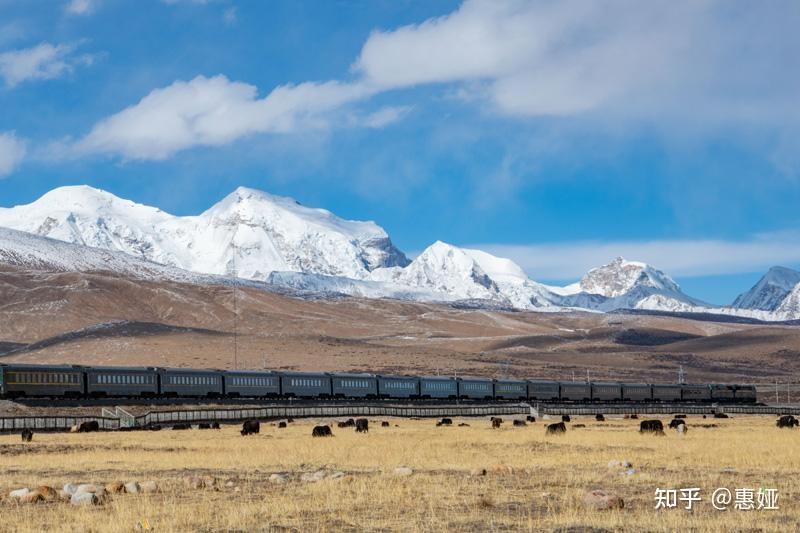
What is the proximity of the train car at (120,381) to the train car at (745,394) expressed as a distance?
252ft

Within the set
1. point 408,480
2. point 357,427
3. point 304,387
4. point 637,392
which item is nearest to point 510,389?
point 637,392

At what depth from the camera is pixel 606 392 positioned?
11825cm

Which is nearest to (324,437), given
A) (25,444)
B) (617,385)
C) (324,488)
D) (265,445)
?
(265,445)

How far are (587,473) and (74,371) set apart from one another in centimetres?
5527

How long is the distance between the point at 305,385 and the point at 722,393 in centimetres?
5927

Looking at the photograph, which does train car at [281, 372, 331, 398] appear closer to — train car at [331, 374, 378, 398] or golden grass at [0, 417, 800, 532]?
train car at [331, 374, 378, 398]

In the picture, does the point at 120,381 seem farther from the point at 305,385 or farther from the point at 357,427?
the point at 357,427

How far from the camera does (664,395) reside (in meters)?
124

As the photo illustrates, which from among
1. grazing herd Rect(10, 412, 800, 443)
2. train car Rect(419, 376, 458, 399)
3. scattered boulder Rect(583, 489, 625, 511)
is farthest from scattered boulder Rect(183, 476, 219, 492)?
train car Rect(419, 376, 458, 399)

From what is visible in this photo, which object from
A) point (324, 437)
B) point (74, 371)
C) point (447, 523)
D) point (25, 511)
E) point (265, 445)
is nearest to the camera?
point (447, 523)

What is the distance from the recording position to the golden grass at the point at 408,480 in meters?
19.3

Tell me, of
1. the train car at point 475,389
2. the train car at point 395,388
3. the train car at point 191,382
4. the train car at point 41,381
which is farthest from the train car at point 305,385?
the train car at point 41,381

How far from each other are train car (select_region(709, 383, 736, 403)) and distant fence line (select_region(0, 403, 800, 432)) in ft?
67.4

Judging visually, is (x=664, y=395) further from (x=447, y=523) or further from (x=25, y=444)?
(x=447, y=523)
